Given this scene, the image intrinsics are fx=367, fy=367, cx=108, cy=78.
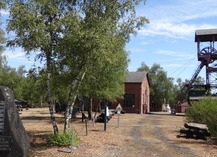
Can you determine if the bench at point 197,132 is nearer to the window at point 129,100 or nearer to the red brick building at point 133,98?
the red brick building at point 133,98

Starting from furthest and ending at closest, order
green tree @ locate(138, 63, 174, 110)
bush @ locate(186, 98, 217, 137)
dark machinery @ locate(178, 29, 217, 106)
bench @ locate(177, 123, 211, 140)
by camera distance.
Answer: green tree @ locate(138, 63, 174, 110)
dark machinery @ locate(178, 29, 217, 106)
bench @ locate(177, 123, 211, 140)
bush @ locate(186, 98, 217, 137)

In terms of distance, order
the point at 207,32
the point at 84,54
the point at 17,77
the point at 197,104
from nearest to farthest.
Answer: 1. the point at 84,54
2. the point at 197,104
3. the point at 207,32
4. the point at 17,77

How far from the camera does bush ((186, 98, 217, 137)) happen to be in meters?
20.6

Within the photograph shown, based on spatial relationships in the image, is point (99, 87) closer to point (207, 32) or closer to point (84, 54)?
point (84, 54)

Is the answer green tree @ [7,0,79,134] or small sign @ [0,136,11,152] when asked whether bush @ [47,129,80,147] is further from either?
small sign @ [0,136,11,152]

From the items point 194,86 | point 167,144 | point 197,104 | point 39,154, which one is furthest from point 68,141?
point 194,86

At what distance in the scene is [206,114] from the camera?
23734mm

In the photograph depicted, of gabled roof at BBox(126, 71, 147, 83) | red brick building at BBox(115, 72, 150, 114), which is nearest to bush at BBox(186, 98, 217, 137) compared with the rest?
red brick building at BBox(115, 72, 150, 114)

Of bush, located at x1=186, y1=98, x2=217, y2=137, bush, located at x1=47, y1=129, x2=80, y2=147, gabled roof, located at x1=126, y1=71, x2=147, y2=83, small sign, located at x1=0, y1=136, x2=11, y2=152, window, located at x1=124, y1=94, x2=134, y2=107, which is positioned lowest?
bush, located at x1=47, y1=129, x2=80, y2=147

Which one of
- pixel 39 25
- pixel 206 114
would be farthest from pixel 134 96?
pixel 39 25

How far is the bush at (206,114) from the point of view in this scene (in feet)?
67.5

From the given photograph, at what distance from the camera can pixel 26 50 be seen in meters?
14.6

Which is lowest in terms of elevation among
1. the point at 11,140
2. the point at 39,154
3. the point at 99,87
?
the point at 39,154

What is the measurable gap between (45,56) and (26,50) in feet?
3.30
